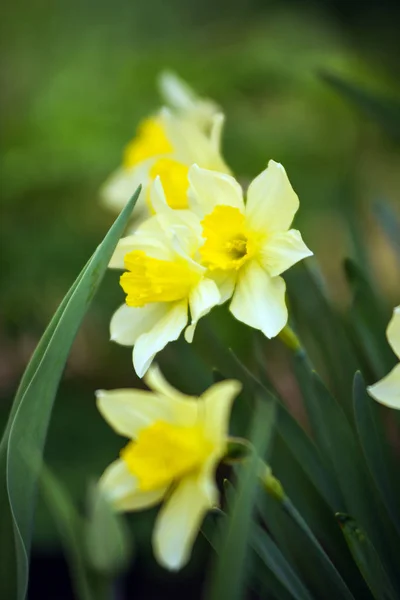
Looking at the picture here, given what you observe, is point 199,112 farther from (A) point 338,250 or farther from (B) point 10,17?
(B) point 10,17

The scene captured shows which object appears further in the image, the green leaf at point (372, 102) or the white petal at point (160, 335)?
the green leaf at point (372, 102)

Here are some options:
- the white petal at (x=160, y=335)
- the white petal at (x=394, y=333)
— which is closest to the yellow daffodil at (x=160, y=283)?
the white petal at (x=160, y=335)

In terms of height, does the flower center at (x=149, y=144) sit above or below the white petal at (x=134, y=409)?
above

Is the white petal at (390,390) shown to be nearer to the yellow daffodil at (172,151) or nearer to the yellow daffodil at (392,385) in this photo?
the yellow daffodil at (392,385)

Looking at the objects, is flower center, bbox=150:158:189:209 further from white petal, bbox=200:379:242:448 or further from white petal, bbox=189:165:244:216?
white petal, bbox=200:379:242:448

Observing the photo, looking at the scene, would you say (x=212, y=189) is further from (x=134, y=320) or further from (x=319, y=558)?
(x=319, y=558)

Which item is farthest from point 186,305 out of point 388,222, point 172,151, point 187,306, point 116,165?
point 116,165
